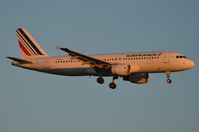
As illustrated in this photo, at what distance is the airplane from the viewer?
7075 centimetres

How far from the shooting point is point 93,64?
7362 centimetres

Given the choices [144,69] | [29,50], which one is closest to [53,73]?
[29,50]

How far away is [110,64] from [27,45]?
16.9 meters

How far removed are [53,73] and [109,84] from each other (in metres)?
8.39

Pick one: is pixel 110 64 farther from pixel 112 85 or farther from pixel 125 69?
pixel 112 85

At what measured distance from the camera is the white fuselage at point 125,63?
7069 centimetres

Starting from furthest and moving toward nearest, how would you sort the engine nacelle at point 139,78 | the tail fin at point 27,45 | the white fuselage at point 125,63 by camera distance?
1. the tail fin at point 27,45
2. the engine nacelle at point 139,78
3. the white fuselage at point 125,63

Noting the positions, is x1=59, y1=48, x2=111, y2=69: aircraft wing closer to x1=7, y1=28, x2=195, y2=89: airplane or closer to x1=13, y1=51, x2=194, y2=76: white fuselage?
x1=7, y1=28, x2=195, y2=89: airplane

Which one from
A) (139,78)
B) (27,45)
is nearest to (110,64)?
(139,78)

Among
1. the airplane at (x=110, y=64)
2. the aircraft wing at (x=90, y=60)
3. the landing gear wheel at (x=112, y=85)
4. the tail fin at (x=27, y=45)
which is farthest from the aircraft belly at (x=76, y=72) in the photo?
the tail fin at (x=27, y=45)

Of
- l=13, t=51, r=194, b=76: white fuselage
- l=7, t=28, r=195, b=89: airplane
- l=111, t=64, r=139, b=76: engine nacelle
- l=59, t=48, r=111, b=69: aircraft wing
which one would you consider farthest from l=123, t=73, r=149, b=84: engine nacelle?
l=59, t=48, r=111, b=69: aircraft wing

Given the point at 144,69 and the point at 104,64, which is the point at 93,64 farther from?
the point at 144,69

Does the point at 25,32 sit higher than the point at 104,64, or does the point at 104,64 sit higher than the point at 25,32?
the point at 25,32

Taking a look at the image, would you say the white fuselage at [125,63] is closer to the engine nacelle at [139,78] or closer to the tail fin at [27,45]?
the tail fin at [27,45]
